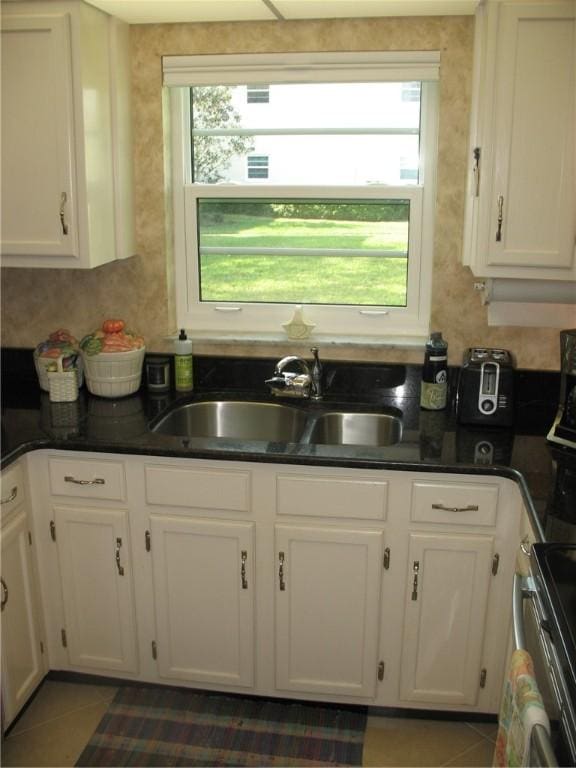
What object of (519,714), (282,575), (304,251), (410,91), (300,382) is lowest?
(282,575)

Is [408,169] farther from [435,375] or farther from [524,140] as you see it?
[435,375]

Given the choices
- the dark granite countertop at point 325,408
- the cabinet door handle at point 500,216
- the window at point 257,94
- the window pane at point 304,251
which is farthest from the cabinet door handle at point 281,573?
the window at point 257,94

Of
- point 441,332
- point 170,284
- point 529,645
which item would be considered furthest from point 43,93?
point 529,645

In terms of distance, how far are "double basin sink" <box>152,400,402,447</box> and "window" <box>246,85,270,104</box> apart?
42.0 inches

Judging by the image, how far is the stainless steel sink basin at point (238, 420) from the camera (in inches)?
113

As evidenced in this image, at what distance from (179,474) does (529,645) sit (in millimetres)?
1118

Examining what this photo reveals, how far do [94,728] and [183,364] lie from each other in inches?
48.1

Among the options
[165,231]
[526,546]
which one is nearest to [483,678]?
[526,546]

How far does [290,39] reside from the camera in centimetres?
271

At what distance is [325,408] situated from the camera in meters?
2.82

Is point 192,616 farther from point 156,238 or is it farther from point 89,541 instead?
point 156,238

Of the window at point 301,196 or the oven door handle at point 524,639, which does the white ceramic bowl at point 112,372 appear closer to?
the window at point 301,196

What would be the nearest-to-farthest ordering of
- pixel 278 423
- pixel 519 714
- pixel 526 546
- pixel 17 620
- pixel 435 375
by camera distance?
pixel 519 714 → pixel 526 546 → pixel 17 620 → pixel 435 375 → pixel 278 423

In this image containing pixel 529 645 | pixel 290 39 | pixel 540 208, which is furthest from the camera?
pixel 290 39
